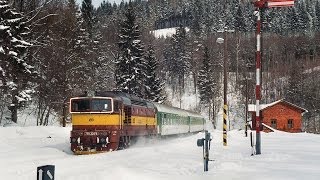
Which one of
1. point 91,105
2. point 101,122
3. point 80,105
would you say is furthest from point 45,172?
point 80,105

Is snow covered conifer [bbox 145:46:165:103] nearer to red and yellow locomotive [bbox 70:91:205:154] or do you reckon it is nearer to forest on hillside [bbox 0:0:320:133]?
forest on hillside [bbox 0:0:320:133]

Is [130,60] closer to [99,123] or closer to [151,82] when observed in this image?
[151,82]

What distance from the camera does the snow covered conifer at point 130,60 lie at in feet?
205

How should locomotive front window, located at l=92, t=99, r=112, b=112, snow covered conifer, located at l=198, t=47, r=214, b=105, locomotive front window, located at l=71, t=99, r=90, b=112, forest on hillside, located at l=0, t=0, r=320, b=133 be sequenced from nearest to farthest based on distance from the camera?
1. locomotive front window, located at l=92, t=99, r=112, b=112
2. locomotive front window, located at l=71, t=99, r=90, b=112
3. forest on hillside, located at l=0, t=0, r=320, b=133
4. snow covered conifer, located at l=198, t=47, r=214, b=105

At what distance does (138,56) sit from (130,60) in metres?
1.77

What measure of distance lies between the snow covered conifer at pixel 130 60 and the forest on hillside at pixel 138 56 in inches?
5.6

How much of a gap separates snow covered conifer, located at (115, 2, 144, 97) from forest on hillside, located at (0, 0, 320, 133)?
14cm

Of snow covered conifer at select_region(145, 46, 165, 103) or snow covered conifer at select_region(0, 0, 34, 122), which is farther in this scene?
snow covered conifer at select_region(145, 46, 165, 103)

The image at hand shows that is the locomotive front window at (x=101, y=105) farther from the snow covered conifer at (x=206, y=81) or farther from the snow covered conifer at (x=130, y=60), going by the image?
the snow covered conifer at (x=206, y=81)

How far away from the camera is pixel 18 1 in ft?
136

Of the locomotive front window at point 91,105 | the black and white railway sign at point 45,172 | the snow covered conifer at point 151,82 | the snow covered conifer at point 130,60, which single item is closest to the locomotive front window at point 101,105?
the locomotive front window at point 91,105

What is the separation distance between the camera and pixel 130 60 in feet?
207

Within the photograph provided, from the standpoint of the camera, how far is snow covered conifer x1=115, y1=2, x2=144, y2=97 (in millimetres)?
62500

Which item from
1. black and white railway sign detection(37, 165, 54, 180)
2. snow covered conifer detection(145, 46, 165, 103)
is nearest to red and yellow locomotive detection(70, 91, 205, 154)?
black and white railway sign detection(37, 165, 54, 180)
